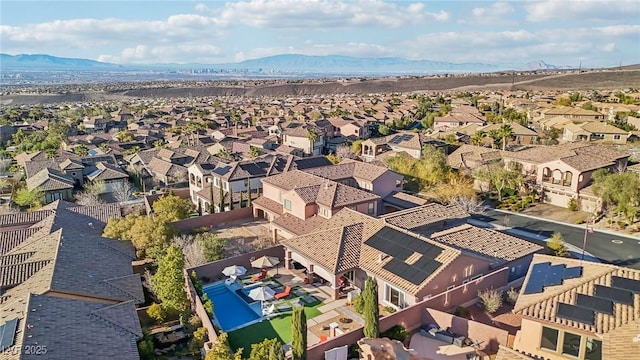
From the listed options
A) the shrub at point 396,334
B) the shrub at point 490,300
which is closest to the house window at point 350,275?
the shrub at point 396,334

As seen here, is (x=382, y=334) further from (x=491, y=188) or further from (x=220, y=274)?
(x=491, y=188)

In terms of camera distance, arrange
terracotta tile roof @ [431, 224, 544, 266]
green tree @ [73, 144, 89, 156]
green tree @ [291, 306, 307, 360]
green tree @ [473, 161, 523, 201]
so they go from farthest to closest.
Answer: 1. green tree @ [73, 144, 89, 156]
2. green tree @ [473, 161, 523, 201]
3. terracotta tile roof @ [431, 224, 544, 266]
4. green tree @ [291, 306, 307, 360]

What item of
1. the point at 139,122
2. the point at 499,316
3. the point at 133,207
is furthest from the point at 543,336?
the point at 139,122

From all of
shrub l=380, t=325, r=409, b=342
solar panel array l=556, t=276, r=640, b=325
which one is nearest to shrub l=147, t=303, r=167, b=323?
shrub l=380, t=325, r=409, b=342

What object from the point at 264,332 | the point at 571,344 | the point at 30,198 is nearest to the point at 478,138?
the point at 571,344

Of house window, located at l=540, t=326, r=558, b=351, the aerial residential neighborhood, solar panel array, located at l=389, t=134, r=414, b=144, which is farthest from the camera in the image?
solar panel array, located at l=389, t=134, r=414, b=144

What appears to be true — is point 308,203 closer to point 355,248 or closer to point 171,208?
point 355,248

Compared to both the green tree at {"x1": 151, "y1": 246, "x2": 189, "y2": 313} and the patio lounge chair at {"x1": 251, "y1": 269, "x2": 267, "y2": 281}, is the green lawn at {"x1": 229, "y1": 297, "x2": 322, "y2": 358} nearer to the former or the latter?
the green tree at {"x1": 151, "y1": 246, "x2": 189, "y2": 313}
